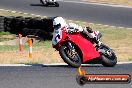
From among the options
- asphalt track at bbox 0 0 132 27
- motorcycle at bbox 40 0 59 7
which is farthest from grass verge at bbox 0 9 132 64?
motorcycle at bbox 40 0 59 7

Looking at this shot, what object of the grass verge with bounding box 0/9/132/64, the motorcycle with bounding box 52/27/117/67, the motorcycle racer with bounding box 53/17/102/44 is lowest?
the grass verge with bounding box 0/9/132/64

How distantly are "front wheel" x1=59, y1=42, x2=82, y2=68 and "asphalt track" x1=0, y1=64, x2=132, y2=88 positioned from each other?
0.19 metres

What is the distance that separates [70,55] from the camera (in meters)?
13.7

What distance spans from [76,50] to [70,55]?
243 mm

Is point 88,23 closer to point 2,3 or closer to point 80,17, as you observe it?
point 80,17

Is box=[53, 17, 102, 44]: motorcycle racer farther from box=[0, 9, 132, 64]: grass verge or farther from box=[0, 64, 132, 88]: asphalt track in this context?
box=[0, 9, 132, 64]: grass verge

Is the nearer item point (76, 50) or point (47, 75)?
point (47, 75)

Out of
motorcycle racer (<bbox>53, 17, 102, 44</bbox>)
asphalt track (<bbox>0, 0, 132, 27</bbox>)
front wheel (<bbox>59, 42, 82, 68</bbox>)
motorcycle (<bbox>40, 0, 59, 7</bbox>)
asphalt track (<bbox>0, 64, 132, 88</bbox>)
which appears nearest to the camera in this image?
asphalt track (<bbox>0, 64, 132, 88</bbox>)

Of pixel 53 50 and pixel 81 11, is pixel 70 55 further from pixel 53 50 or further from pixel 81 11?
pixel 81 11

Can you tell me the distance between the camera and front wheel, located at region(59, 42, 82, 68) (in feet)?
44.8

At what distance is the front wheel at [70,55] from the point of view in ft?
44.8

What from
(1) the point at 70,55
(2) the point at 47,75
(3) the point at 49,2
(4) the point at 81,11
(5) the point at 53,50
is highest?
(1) the point at 70,55

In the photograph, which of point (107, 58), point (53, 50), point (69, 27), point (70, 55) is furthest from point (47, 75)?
point (53, 50)

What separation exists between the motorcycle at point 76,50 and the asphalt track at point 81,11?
14.9 meters
